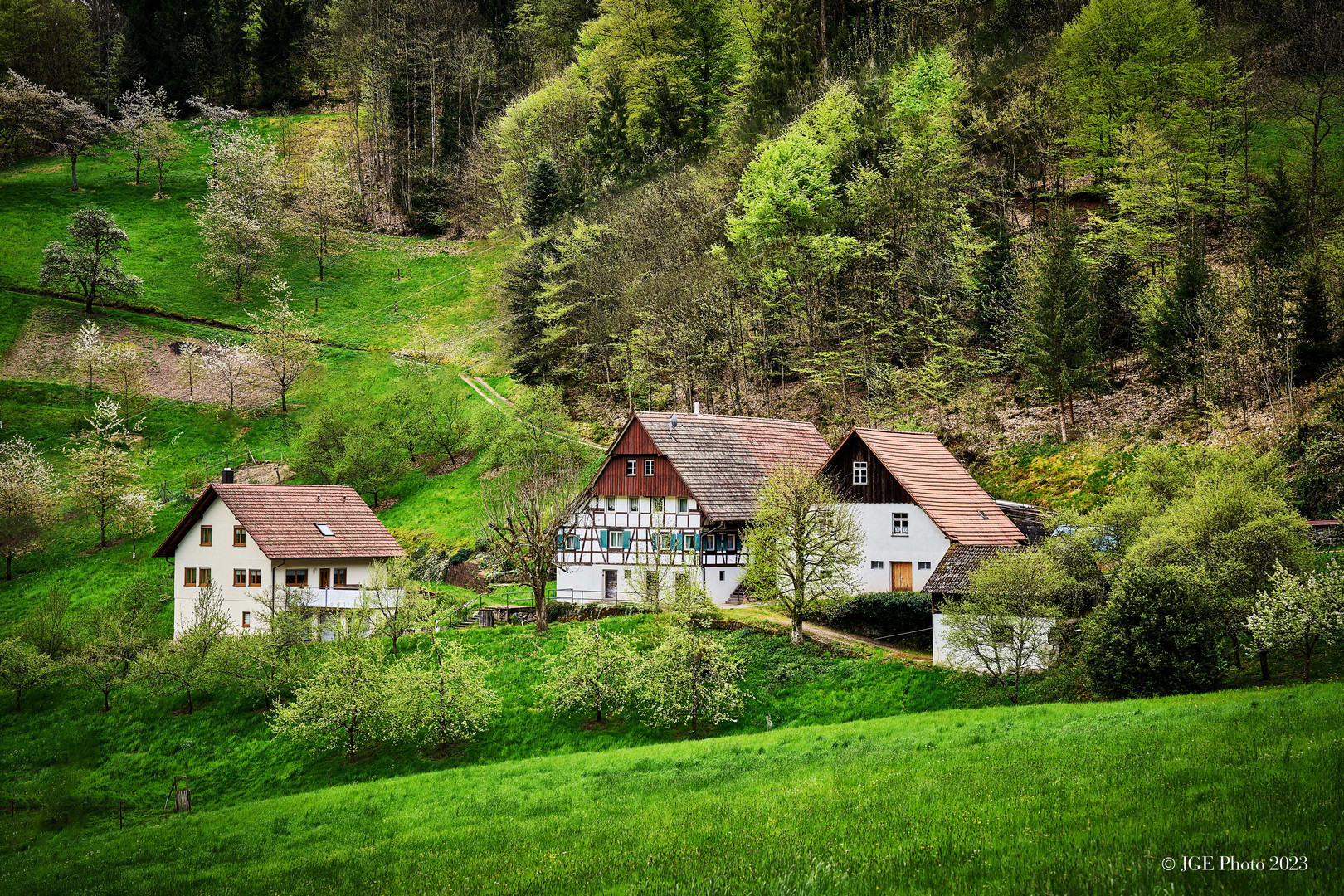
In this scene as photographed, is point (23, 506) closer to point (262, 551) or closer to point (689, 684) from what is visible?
point (262, 551)

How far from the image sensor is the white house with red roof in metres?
44.8

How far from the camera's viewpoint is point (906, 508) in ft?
127

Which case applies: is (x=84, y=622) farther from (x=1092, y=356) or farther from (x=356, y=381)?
(x=1092, y=356)

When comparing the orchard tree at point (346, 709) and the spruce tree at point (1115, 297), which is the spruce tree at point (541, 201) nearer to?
the spruce tree at point (1115, 297)

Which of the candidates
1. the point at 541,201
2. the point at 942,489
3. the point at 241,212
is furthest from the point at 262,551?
the point at 241,212

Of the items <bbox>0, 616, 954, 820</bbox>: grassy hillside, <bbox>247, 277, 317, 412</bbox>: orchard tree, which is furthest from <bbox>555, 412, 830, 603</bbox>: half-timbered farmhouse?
<bbox>247, 277, 317, 412</bbox>: orchard tree

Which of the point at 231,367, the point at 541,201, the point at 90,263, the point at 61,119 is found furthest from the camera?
the point at 61,119

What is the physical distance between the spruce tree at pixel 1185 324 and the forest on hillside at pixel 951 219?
12cm

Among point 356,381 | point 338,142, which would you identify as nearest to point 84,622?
point 356,381

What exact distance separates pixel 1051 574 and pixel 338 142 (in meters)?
104

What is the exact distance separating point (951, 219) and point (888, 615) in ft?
89.4

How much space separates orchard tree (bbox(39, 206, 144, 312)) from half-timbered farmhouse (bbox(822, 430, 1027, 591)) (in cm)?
6941

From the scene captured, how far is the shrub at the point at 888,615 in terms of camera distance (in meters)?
35.0

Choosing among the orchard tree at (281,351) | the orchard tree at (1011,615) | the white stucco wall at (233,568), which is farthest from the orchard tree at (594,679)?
the orchard tree at (281,351)
